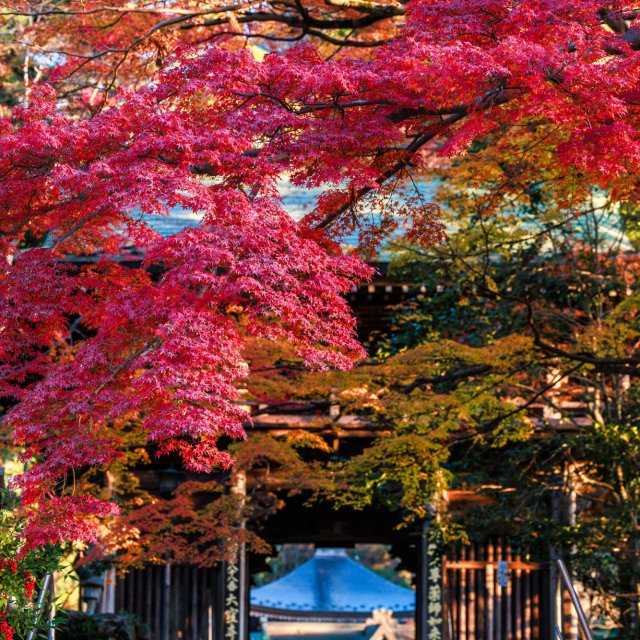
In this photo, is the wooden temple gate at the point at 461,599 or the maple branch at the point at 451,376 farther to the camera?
the wooden temple gate at the point at 461,599

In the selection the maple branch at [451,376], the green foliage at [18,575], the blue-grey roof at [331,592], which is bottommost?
the blue-grey roof at [331,592]

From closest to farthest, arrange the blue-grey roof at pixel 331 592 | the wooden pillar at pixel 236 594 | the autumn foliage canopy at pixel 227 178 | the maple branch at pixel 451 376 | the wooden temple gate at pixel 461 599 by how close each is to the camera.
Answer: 1. the autumn foliage canopy at pixel 227 178
2. the maple branch at pixel 451 376
3. the wooden pillar at pixel 236 594
4. the wooden temple gate at pixel 461 599
5. the blue-grey roof at pixel 331 592

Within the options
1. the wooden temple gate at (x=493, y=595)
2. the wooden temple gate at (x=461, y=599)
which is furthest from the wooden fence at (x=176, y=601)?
the wooden temple gate at (x=493, y=595)

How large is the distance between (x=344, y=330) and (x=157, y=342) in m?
1.00

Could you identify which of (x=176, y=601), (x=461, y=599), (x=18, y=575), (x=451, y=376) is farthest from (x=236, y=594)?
(x=18, y=575)

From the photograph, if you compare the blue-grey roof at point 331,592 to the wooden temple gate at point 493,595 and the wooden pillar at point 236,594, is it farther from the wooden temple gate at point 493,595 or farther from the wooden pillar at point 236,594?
the wooden pillar at point 236,594

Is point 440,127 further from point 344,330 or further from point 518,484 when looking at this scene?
point 518,484

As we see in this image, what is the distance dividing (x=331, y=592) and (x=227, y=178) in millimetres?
15855

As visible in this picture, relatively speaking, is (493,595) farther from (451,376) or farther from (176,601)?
(451,376)

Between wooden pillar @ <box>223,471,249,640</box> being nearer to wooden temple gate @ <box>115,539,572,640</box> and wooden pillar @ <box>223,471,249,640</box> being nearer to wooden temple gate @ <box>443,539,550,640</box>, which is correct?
wooden temple gate @ <box>115,539,572,640</box>

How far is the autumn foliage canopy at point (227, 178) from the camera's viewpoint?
4961mm

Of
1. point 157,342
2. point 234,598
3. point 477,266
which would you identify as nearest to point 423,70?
point 157,342

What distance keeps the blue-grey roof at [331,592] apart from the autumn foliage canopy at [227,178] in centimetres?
1505

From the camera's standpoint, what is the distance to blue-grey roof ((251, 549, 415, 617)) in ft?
64.6
